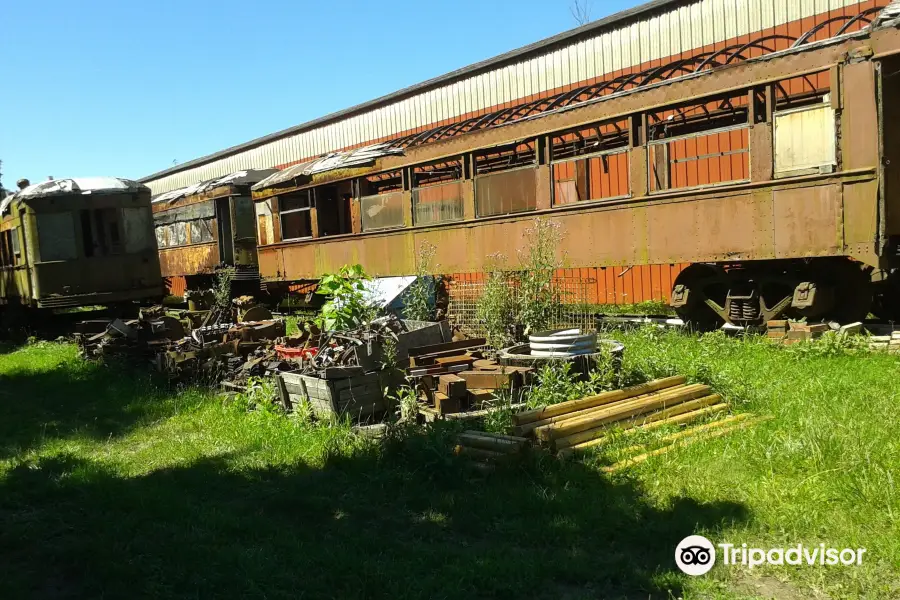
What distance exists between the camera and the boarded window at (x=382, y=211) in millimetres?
13469

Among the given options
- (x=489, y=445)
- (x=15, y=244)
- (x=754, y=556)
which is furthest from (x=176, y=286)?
(x=754, y=556)

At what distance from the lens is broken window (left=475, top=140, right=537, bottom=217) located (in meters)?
11.1

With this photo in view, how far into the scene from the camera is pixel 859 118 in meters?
7.51

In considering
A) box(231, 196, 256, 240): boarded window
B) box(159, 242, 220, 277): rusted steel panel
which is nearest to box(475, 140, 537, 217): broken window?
box(231, 196, 256, 240): boarded window

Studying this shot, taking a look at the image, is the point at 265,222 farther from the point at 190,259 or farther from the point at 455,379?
the point at 455,379

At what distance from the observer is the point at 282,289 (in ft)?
59.0

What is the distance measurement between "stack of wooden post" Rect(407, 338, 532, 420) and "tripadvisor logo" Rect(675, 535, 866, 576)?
8.81 ft

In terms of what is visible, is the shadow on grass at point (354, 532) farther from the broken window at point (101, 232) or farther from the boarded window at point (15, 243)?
the boarded window at point (15, 243)

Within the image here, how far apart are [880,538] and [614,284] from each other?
432 inches

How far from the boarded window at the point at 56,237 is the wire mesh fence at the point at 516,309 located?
28.2 feet

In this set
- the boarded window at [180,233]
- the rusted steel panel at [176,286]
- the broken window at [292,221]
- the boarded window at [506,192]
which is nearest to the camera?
the boarded window at [506,192]

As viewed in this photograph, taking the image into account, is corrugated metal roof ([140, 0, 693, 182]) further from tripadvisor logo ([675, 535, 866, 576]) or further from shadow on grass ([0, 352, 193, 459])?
tripadvisor logo ([675, 535, 866, 576])

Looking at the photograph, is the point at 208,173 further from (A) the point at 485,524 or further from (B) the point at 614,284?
(A) the point at 485,524

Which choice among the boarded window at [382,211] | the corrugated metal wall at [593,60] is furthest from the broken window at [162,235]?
the boarded window at [382,211]
